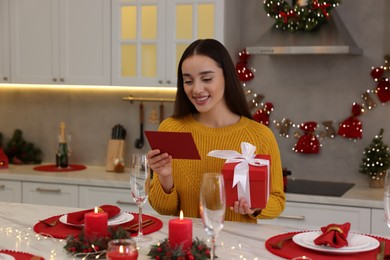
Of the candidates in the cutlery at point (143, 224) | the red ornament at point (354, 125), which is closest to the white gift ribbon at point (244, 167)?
the cutlery at point (143, 224)

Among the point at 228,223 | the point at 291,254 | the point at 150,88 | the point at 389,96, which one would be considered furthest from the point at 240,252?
the point at 150,88

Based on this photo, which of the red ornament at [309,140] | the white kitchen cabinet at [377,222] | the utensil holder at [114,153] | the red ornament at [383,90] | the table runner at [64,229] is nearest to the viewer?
the table runner at [64,229]

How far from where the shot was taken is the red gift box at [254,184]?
210 cm

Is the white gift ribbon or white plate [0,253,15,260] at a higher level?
the white gift ribbon

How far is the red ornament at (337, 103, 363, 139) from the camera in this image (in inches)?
159

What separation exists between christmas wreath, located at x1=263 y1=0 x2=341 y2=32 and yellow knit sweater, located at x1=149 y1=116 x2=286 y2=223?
4.68 feet

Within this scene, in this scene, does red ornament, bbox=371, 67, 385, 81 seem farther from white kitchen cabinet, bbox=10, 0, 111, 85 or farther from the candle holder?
the candle holder

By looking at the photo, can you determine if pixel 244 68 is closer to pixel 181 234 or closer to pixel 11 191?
pixel 11 191

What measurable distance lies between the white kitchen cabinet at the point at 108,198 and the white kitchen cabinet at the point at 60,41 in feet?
2.38

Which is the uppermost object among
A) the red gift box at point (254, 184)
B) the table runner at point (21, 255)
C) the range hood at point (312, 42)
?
the range hood at point (312, 42)

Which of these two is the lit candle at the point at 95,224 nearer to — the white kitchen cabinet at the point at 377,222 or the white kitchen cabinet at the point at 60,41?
the white kitchen cabinet at the point at 377,222

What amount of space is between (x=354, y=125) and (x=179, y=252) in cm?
256

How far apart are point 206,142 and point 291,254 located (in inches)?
31.8

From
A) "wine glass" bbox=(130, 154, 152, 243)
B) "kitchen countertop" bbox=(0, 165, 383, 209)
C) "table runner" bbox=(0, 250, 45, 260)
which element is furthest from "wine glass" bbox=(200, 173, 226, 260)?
"kitchen countertop" bbox=(0, 165, 383, 209)
